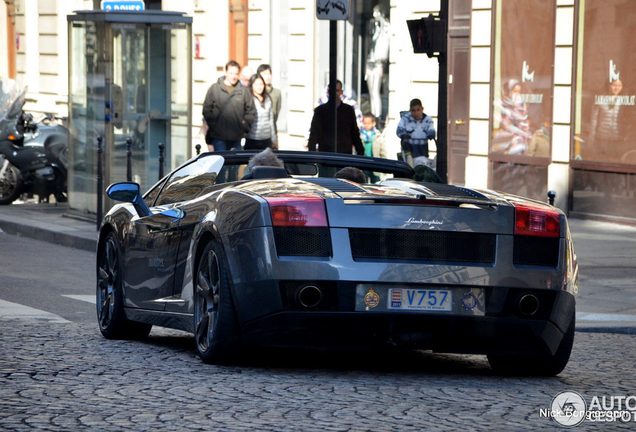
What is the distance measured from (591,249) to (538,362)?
7.37 m

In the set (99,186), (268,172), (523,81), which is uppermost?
(523,81)

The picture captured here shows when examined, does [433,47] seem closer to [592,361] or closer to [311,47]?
[592,361]

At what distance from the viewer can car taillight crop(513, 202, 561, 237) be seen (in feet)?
19.4

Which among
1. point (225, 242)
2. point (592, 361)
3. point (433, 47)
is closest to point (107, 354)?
point (225, 242)

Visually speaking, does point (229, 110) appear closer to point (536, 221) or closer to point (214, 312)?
point (214, 312)

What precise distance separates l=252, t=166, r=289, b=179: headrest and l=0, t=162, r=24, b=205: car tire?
1264 centimetres

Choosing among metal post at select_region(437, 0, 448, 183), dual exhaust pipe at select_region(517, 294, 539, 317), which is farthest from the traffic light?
dual exhaust pipe at select_region(517, 294, 539, 317)

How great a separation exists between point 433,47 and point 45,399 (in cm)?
805

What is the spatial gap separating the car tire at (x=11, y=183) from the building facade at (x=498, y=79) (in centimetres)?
518

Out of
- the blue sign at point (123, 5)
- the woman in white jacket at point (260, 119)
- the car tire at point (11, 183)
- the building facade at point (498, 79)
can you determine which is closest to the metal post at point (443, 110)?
the building facade at point (498, 79)

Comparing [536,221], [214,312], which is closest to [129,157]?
[214,312]

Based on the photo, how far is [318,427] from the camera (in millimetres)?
4676

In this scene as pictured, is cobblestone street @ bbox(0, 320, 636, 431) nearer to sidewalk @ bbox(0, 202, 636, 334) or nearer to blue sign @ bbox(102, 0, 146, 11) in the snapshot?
sidewalk @ bbox(0, 202, 636, 334)

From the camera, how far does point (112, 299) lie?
757cm
